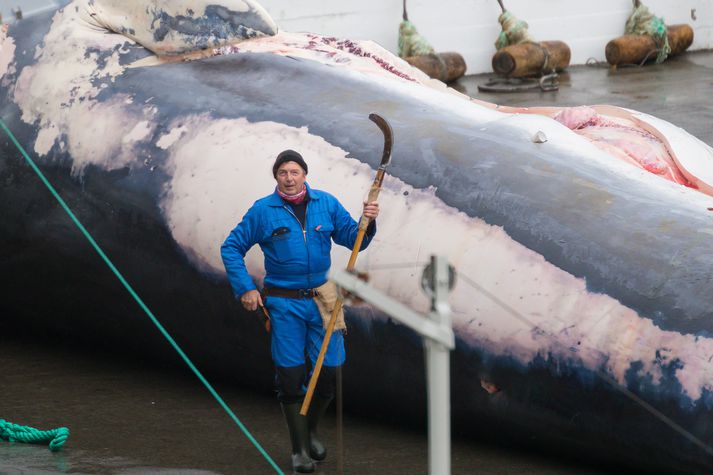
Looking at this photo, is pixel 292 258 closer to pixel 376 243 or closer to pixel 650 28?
pixel 376 243

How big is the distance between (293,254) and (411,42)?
33.4 feet

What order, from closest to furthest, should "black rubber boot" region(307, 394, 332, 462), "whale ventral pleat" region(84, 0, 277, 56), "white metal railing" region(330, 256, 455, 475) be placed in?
"white metal railing" region(330, 256, 455, 475)
"black rubber boot" region(307, 394, 332, 462)
"whale ventral pleat" region(84, 0, 277, 56)

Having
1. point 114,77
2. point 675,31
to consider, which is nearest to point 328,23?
point 675,31

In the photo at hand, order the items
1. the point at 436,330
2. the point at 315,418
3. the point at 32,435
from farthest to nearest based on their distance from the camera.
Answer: the point at 32,435, the point at 315,418, the point at 436,330

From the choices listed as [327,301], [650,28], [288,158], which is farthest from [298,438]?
[650,28]

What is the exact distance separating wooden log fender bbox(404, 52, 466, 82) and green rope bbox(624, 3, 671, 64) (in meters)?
2.42

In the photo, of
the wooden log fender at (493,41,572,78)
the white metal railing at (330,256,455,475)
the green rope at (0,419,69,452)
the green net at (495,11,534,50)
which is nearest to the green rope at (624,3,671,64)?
the wooden log fender at (493,41,572,78)

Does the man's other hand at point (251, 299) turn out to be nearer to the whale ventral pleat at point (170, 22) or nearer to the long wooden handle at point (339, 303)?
the long wooden handle at point (339, 303)

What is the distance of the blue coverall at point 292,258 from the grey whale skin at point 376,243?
1.25ft

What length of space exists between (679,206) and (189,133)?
252cm

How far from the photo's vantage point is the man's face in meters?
5.83

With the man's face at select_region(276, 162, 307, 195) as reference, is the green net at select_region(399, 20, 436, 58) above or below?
above

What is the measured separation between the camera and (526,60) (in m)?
15.5

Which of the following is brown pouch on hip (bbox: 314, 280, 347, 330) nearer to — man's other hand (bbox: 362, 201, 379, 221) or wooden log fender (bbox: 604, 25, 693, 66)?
man's other hand (bbox: 362, 201, 379, 221)
